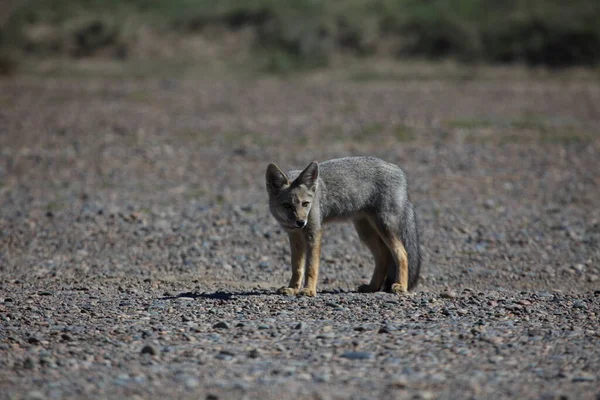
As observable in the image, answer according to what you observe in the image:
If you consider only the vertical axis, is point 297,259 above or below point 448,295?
above

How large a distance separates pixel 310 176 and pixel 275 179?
35 centimetres

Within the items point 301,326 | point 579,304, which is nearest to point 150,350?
point 301,326

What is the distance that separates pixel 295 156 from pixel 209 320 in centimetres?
878

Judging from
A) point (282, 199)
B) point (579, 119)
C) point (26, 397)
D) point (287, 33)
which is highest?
point (287, 33)

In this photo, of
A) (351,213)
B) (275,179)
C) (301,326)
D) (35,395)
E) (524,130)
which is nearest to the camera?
(35,395)

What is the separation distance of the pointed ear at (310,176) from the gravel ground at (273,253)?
3.32ft

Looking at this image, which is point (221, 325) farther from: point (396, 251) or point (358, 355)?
point (396, 251)

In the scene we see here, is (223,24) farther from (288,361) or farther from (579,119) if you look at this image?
(288,361)

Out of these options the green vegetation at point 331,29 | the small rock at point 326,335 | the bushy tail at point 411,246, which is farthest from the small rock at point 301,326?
the green vegetation at point 331,29

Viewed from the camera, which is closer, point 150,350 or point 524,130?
point 150,350

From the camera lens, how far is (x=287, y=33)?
31.0 meters

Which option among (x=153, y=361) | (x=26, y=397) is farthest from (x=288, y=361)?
(x=26, y=397)

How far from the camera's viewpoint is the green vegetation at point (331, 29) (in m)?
29.0

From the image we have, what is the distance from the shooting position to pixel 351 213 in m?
8.50
